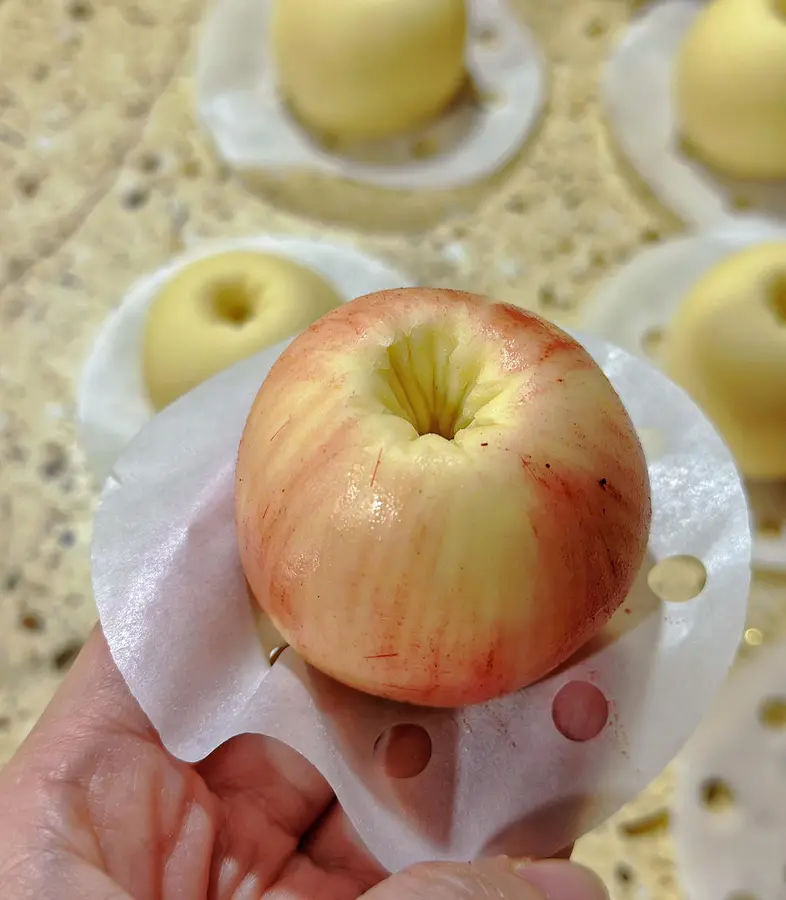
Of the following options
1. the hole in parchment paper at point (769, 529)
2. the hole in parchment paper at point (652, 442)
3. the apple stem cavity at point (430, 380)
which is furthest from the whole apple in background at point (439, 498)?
the hole in parchment paper at point (769, 529)

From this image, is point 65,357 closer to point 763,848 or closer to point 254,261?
point 254,261

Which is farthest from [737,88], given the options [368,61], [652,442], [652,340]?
[652,442]

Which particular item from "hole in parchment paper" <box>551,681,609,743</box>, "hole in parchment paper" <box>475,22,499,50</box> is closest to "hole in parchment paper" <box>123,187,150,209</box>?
"hole in parchment paper" <box>475,22,499,50</box>

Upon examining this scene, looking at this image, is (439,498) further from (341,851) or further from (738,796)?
(738,796)

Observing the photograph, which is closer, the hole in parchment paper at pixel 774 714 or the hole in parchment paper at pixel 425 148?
the hole in parchment paper at pixel 774 714

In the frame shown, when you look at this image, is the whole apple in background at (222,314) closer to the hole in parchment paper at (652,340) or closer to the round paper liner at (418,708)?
the round paper liner at (418,708)

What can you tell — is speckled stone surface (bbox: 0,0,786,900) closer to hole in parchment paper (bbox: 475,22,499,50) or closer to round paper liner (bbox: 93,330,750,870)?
hole in parchment paper (bbox: 475,22,499,50)
